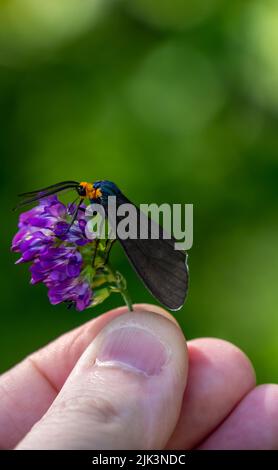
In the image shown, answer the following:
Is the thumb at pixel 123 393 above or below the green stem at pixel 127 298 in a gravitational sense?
below

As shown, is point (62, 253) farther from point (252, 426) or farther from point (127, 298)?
point (252, 426)

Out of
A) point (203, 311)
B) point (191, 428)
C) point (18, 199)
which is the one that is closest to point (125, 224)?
point (191, 428)

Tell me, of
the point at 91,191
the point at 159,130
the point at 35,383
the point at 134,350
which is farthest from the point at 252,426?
the point at 159,130

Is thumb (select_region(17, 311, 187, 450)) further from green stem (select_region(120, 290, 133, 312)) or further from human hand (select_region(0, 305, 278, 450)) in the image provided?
green stem (select_region(120, 290, 133, 312))

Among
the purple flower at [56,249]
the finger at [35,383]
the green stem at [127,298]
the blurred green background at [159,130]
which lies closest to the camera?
the purple flower at [56,249]

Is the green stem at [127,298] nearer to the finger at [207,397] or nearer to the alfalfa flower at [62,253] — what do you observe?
the alfalfa flower at [62,253]

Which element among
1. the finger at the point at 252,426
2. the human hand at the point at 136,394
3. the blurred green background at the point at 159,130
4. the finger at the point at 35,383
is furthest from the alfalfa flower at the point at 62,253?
the blurred green background at the point at 159,130
